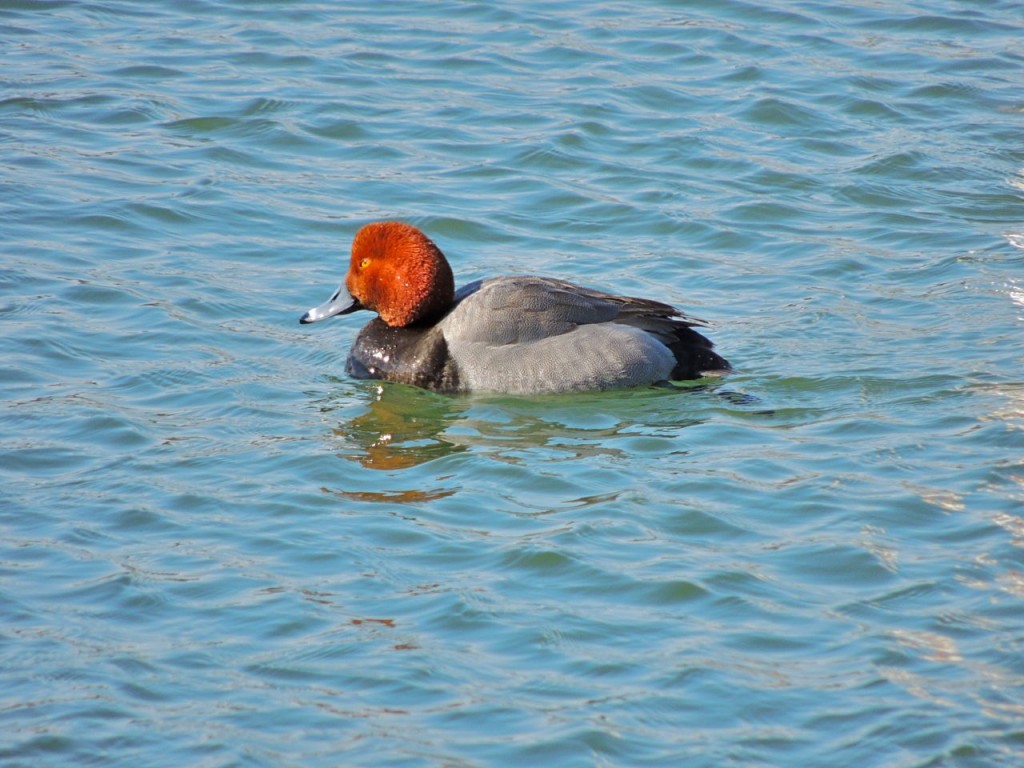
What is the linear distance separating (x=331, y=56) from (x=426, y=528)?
318 inches

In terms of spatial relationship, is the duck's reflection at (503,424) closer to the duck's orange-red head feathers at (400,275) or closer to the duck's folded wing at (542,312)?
the duck's folded wing at (542,312)

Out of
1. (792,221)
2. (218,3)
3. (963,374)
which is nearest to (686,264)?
(792,221)

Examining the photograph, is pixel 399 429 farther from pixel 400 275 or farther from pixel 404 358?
pixel 400 275

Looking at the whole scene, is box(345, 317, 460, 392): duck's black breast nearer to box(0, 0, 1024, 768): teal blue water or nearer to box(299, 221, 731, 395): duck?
box(299, 221, 731, 395): duck

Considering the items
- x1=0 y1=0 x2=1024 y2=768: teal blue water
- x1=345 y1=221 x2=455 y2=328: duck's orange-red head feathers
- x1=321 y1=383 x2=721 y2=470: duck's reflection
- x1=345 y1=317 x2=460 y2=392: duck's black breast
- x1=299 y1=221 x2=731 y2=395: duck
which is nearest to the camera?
x1=0 y1=0 x2=1024 y2=768: teal blue water

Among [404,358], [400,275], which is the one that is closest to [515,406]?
[404,358]

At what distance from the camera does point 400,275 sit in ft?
27.5

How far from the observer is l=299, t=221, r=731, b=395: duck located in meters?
7.94

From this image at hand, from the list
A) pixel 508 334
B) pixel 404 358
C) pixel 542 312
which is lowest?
pixel 404 358

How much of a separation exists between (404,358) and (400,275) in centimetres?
52

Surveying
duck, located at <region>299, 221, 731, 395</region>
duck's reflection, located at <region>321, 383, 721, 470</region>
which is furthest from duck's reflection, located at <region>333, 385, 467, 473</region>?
duck, located at <region>299, 221, 731, 395</region>

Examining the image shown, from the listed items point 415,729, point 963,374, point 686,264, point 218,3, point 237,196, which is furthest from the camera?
point 218,3

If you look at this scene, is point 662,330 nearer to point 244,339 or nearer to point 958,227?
point 244,339

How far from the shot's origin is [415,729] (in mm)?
4688
